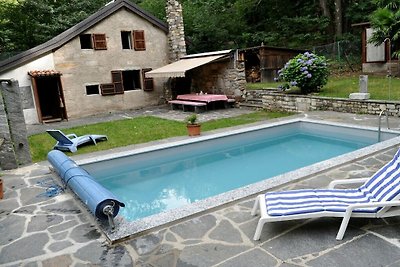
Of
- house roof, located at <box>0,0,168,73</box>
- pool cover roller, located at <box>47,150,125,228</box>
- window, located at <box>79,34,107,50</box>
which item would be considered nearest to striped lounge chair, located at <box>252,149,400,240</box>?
pool cover roller, located at <box>47,150,125,228</box>

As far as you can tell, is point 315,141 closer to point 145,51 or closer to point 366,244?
point 366,244

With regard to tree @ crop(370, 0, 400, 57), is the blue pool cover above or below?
below

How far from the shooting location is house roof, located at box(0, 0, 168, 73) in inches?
621

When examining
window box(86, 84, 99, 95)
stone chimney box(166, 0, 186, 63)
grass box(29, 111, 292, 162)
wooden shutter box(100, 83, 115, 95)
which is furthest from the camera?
stone chimney box(166, 0, 186, 63)

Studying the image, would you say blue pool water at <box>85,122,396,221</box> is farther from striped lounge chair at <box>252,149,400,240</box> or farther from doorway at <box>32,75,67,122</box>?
doorway at <box>32,75,67,122</box>

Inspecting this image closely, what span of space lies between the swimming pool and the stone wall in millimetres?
2195

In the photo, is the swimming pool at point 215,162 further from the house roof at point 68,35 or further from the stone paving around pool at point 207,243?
the house roof at point 68,35

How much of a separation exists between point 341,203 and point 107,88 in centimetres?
1660

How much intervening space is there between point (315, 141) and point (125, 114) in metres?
11.0

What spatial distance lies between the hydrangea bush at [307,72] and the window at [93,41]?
10153 millimetres

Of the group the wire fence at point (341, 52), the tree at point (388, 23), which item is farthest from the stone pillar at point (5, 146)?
the wire fence at point (341, 52)

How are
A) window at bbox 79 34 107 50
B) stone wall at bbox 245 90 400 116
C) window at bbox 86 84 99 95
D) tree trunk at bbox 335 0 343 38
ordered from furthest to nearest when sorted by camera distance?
tree trunk at bbox 335 0 343 38
window at bbox 86 84 99 95
window at bbox 79 34 107 50
stone wall at bbox 245 90 400 116

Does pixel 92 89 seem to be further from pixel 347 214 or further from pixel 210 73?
pixel 347 214

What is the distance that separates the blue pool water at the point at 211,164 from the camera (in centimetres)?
744
